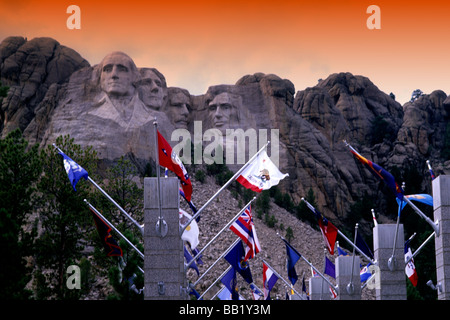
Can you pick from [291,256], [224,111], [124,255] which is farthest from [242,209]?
[224,111]

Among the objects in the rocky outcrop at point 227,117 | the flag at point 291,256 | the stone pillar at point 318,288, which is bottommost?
the stone pillar at point 318,288

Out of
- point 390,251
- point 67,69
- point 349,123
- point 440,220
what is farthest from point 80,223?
point 349,123

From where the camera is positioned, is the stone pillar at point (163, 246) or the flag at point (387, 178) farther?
the flag at point (387, 178)

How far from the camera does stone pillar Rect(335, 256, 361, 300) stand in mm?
33375

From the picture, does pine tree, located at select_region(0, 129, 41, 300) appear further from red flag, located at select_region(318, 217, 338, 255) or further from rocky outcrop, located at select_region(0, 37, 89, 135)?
rocky outcrop, located at select_region(0, 37, 89, 135)

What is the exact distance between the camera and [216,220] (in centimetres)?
6744

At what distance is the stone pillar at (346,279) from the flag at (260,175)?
8472mm

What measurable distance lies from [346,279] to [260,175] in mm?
9096

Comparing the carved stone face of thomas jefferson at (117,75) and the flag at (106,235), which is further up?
the carved stone face of thomas jefferson at (117,75)

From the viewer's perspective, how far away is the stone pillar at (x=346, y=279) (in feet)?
109

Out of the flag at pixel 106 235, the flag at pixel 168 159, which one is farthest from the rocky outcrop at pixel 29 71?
the flag at pixel 168 159

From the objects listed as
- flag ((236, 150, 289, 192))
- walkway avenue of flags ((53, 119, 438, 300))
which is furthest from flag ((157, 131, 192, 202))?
flag ((236, 150, 289, 192))

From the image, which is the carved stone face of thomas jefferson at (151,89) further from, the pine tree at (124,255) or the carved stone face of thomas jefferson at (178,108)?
the pine tree at (124,255)
